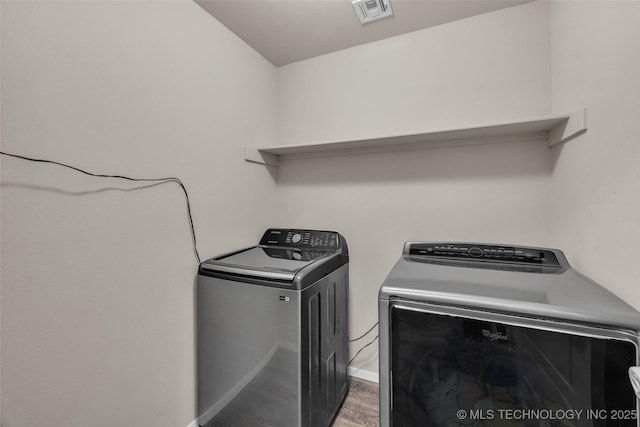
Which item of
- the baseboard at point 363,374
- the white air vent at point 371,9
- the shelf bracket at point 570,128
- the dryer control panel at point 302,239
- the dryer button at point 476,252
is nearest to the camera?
the shelf bracket at point 570,128

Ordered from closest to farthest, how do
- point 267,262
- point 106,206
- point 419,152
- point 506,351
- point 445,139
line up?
point 506,351, point 106,206, point 267,262, point 445,139, point 419,152

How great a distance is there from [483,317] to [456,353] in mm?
166

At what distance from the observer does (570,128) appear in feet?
3.65

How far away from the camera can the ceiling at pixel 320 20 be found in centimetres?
144

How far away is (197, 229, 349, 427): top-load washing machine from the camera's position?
3.78 feet

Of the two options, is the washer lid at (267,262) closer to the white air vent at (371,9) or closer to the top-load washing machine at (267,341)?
the top-load washing machine at (267,341)

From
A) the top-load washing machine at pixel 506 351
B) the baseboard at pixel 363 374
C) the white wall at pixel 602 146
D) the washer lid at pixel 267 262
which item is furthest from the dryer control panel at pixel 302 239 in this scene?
the white wall at pixel 602 146

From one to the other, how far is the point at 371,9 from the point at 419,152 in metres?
0.87

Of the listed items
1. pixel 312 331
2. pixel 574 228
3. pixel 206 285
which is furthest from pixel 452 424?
pixel 206 285

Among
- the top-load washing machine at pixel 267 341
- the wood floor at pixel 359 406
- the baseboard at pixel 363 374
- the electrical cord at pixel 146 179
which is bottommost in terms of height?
the wood floor at pixel 359 406

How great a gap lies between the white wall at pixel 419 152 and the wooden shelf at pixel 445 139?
0.05 meters

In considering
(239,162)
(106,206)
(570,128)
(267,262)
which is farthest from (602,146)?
(106,206)

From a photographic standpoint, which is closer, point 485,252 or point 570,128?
point 570,128

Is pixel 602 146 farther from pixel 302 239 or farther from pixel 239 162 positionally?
pixel 239 162
